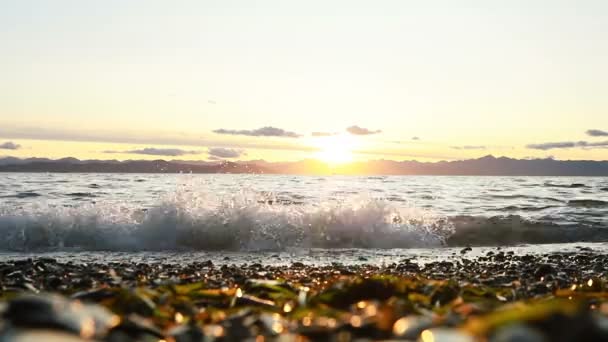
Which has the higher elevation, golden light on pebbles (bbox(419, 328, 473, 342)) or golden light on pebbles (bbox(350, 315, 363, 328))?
golden light on pebbles (bbox(419, 328, 473, 342))

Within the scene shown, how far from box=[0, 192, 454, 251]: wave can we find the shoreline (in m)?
4.29

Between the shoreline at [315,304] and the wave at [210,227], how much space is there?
4.29 m

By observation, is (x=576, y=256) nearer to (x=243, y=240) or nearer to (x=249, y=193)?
(x=243, y=240)

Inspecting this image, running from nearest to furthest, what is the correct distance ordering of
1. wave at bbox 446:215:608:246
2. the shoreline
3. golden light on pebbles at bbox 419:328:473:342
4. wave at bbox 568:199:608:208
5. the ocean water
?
golden light on pebbles at bbox 419:328:473:342 < the shoreline < the ocean water < wave at bbox 446:215:608:246 < wave at bbox 568:199:608:208

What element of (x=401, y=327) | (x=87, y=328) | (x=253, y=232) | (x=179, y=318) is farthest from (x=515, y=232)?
(x=87, y=328)

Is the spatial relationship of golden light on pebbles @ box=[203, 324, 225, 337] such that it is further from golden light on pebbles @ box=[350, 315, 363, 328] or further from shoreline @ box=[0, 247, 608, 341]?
golden light on pebbles @ box=[350, 315, 363, 328]

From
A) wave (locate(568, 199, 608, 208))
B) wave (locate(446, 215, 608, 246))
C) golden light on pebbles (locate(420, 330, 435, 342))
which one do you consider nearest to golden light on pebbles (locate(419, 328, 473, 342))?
golden light on pebbles (locate(420, 330, 435, 342))

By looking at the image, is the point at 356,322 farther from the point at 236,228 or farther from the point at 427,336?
the point at 236,228

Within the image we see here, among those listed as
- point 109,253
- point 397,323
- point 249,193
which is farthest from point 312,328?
point 249,193

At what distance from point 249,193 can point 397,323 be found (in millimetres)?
17972

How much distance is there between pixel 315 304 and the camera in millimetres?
5945

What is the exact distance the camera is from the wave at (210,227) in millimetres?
17625

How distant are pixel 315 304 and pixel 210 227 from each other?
12812mm

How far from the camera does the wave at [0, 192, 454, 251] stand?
1762cm
